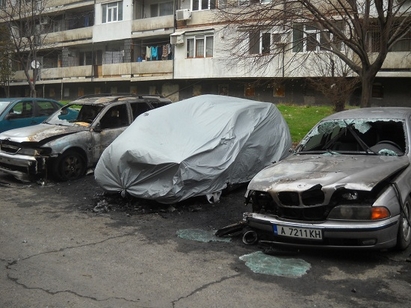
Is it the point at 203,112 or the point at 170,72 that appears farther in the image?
the point at 170,72

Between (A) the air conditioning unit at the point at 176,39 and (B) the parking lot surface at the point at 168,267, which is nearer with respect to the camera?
(B) the parking lot surface at the point at 168,267

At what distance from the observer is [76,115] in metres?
10.6

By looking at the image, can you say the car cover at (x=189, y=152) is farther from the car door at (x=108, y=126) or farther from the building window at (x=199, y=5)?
the building window at (x=199, y=5)

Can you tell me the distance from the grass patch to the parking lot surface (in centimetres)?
800

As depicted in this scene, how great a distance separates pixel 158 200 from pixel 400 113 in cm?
381

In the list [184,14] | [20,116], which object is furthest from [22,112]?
[184,14]

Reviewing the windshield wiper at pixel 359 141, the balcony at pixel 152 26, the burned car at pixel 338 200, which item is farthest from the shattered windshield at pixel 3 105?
the balcony at pixel 152 26

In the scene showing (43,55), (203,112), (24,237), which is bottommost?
(24,237)

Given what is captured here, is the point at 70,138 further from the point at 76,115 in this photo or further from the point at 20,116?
the point at 20,116

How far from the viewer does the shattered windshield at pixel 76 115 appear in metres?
10.2

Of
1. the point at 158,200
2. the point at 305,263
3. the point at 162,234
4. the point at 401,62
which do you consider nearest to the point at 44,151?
the point at 158,200

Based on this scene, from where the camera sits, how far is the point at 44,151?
30.7 ft

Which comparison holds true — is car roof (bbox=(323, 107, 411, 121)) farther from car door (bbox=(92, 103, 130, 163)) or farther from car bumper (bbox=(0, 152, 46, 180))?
car bumper (bbox=(0, 152, 46, 180))

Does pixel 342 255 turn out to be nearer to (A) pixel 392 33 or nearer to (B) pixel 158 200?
(B) pixel 158 200
